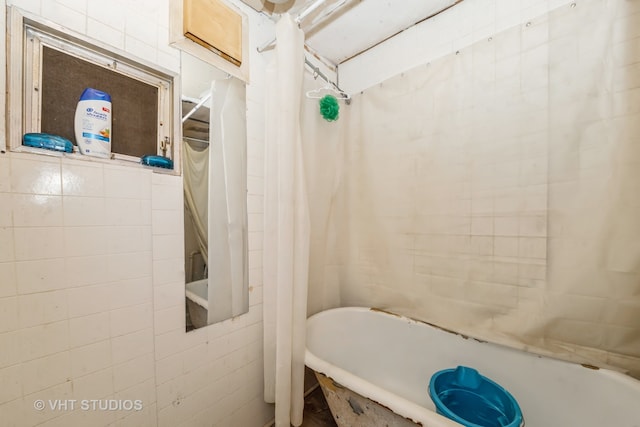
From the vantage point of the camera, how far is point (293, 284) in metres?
1.12

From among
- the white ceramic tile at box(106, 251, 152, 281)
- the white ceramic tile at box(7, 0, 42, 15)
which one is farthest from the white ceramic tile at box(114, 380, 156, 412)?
the white ceramic tile at box(7, 0, 42, 15)

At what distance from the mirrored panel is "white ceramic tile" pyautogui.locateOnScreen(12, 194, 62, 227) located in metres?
0.36

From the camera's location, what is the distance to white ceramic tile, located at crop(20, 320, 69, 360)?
25.9 inches

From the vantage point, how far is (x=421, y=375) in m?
1.29

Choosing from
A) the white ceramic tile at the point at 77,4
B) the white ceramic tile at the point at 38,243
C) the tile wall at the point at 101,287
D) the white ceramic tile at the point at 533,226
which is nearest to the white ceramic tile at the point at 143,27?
the tile wall at the point at 101,287

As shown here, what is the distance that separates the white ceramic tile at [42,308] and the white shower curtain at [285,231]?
672mm

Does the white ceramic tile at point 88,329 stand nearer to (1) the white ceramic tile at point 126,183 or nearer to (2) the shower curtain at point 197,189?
(2) the shower curtain at point 197,189

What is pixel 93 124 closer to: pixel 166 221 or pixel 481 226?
pixel 166 221

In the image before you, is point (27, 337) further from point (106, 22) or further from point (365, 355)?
point (365, 355)

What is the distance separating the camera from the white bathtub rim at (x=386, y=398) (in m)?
0.70

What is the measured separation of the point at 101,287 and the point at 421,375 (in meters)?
1.52

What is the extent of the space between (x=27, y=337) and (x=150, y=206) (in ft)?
1.55

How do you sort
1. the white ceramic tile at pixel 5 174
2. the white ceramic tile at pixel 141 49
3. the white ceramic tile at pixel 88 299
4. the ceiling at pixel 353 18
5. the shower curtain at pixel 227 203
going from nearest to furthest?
the white ceramic tile at pixel 5 174, the white ceramic tile at pixel 88 299, the white ceramic tile at pixel 141 49, the shower curtain at pixel 227 203, the ceiling at pixel 353 18

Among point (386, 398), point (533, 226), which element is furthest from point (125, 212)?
point (533, 226)
